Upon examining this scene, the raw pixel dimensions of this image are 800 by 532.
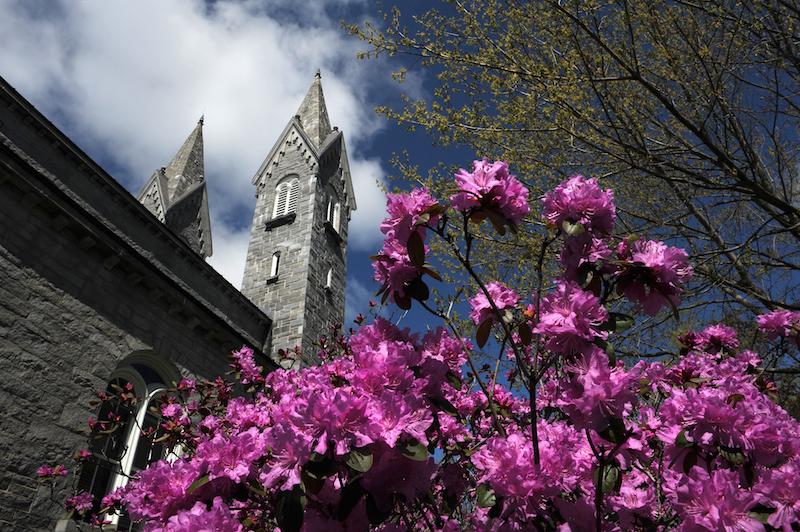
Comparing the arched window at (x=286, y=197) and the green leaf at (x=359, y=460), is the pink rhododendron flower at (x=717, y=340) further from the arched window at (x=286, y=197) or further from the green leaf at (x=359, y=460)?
the arched window at (x=286, y=197)

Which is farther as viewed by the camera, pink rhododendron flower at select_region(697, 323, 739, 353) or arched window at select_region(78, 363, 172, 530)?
arched window at select_region(78, 363, 172, 530)

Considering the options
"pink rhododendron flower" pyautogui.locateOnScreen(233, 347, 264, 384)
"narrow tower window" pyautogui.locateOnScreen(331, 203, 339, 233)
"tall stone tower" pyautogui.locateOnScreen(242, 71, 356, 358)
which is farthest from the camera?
"narrow tower window" pyautogui.locateOnScreen(331, 203, 339, 233)

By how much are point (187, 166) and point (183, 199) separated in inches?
76.2

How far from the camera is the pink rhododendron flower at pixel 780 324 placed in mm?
3848

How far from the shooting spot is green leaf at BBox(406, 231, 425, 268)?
227 cm

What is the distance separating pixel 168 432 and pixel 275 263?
11.7 metres

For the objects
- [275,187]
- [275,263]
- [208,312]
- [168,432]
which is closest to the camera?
[168,432]

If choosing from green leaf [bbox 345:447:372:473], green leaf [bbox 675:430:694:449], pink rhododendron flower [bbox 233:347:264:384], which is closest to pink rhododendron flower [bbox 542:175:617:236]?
green leaf [bbox 675:430:694:449]

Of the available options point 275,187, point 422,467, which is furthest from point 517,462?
point 275,187

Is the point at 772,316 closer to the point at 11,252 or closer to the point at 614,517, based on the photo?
the point at 614,517

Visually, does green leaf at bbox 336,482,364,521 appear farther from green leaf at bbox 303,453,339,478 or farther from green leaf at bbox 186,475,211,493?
green leaf at bbox 186,475,211,493

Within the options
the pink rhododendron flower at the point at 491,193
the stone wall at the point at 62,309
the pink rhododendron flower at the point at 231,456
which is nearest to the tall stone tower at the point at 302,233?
the stone wall at the point at 62,309

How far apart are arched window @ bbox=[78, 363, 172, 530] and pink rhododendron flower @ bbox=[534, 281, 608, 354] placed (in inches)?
261

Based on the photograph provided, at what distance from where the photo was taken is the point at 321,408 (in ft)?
5.65
